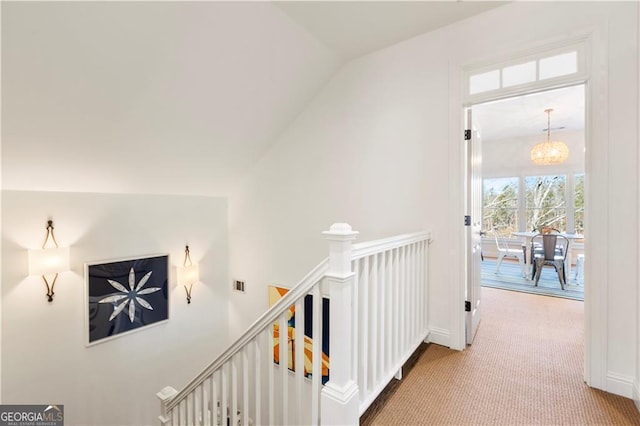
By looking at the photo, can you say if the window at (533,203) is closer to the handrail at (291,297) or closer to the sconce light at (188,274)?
the handrail at (291,297)

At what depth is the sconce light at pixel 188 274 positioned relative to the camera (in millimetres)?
3617

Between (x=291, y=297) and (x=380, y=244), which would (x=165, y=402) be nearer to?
(x=291, y=297)

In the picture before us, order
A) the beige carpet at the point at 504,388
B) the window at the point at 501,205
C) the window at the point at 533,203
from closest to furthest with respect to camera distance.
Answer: the beige carpet at the point at 504,388
the window at the point at 533,203
the window at the point at 501,205

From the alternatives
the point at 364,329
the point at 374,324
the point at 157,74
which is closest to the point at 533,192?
the point at 374,324

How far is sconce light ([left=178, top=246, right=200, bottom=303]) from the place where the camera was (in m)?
3.62

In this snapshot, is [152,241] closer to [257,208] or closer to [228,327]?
[257,208]

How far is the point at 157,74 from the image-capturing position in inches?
86.4

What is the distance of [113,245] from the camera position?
Answer: 308 cm

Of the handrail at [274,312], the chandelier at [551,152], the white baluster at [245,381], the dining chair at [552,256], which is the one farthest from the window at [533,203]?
the white baluster at [245,381]

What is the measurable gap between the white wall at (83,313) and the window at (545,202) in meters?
6.25

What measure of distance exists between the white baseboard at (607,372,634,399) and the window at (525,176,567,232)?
17.0 feet

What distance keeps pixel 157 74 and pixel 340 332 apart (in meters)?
2.19

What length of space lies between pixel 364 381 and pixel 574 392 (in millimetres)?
1330

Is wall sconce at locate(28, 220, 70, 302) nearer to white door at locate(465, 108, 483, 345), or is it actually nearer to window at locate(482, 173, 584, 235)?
white door at locate(465, 108, 483, 345)
